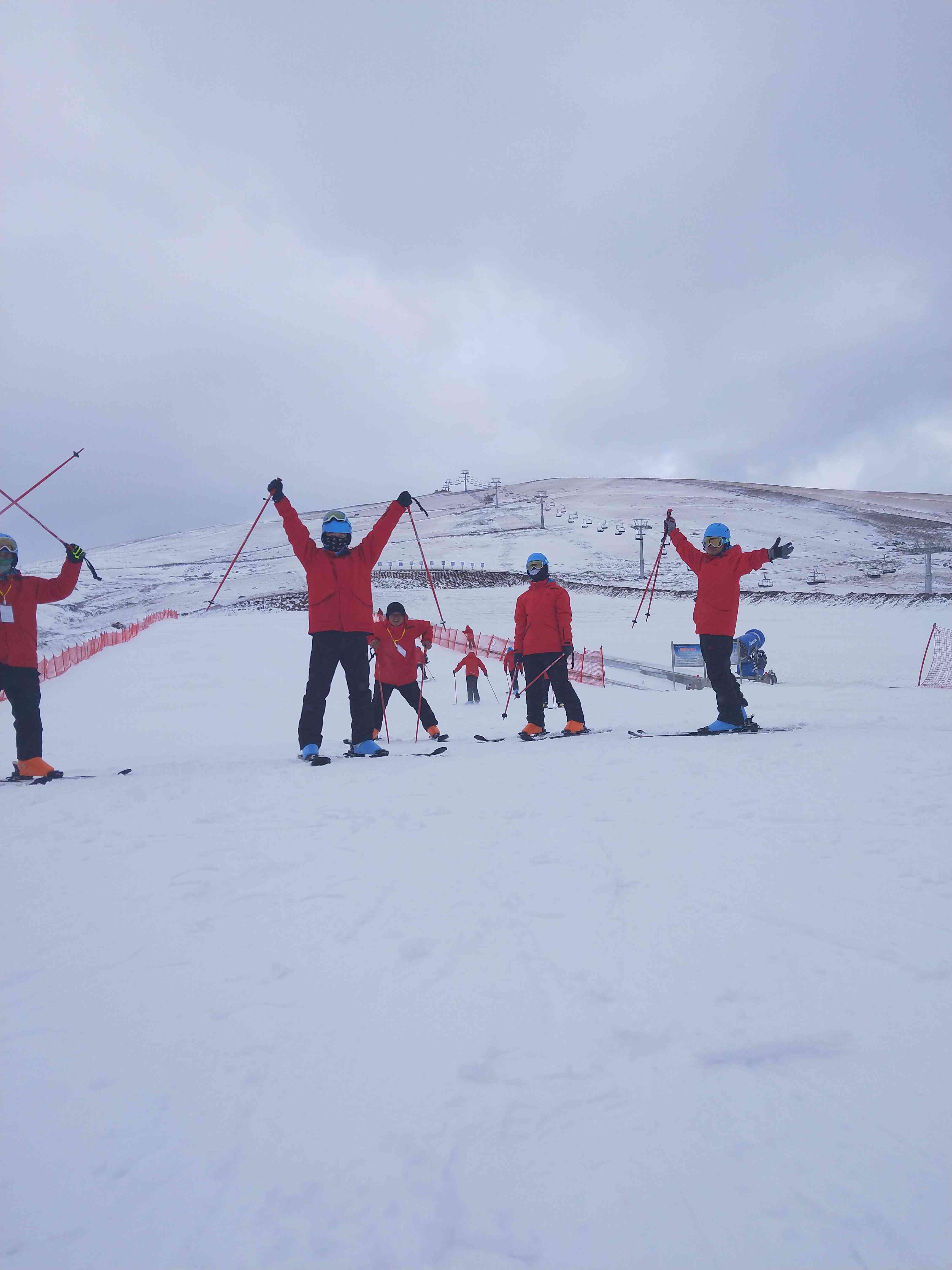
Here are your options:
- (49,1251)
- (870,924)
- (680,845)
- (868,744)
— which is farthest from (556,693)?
(49,1251)

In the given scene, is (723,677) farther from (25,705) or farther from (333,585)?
(25,705)

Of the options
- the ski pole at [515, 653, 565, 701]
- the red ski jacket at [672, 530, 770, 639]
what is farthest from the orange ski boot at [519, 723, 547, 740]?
the red ski jacket at [672, 530, 770, 639]

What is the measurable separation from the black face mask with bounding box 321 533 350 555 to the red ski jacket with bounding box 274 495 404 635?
0.11 ft

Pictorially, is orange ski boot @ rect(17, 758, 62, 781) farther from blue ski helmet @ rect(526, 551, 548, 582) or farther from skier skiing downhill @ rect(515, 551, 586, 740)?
blue ski helmet @ rect(526, 551, 548, 582)

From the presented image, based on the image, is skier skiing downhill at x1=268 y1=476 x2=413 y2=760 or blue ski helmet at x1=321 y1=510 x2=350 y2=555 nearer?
skier skiing downhill at x1=268 y1=476 x2=413 y2=760

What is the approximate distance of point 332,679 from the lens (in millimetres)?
5395

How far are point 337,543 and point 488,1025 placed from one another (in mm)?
4295

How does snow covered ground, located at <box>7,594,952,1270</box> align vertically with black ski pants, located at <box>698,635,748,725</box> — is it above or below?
below

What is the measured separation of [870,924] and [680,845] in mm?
823

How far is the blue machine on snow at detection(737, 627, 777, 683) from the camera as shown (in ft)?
49.8

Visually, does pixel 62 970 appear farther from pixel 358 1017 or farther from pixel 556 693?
pixel 556 693

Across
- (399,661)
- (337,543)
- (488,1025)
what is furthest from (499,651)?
(488,1025)

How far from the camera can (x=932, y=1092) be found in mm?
1517

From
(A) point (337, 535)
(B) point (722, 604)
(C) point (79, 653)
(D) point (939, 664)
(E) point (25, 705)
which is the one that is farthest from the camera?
(C) point (79, 653)
